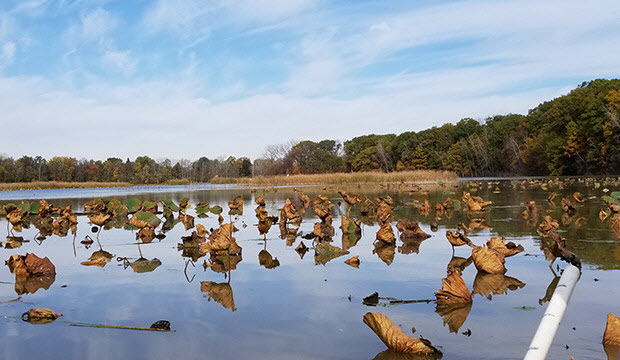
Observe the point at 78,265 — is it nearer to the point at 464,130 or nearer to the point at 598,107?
the point at 598,107

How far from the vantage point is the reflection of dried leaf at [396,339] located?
6.74ft

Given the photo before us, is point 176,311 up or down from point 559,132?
down

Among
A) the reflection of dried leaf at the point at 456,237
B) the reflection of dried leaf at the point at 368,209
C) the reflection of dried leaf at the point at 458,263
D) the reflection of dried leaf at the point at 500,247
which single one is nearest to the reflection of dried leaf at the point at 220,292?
the reflection of dried leaf at the point at 458,263

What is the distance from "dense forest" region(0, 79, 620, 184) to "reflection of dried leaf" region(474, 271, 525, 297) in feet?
152

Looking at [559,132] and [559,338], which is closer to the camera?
[559,338]

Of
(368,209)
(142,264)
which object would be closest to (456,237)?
(142,264)

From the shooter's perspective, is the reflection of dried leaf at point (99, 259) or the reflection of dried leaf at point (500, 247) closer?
the reflection of dried leaf at point (500, 247)

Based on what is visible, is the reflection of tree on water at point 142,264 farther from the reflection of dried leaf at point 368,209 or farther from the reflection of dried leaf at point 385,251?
the reflection of dried leaf at point 368,209

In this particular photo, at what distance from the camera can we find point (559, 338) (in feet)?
7.12

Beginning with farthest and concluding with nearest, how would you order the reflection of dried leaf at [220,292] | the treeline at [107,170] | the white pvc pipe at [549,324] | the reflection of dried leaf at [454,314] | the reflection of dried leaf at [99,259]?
the treeline at [107,170] → the reflection of dried leaf at [99,259] → the reflection of dried leaf at [220,292] → the reflection of dried leaf at [454,314] → the white pvc pipe at [549,324]

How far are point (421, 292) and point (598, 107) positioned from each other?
52.9m

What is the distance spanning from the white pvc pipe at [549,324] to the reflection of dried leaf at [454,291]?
2.78ft

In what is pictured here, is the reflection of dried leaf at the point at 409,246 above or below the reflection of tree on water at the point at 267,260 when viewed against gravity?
above

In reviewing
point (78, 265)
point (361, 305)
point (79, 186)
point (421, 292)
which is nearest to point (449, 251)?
point (421, 292)
